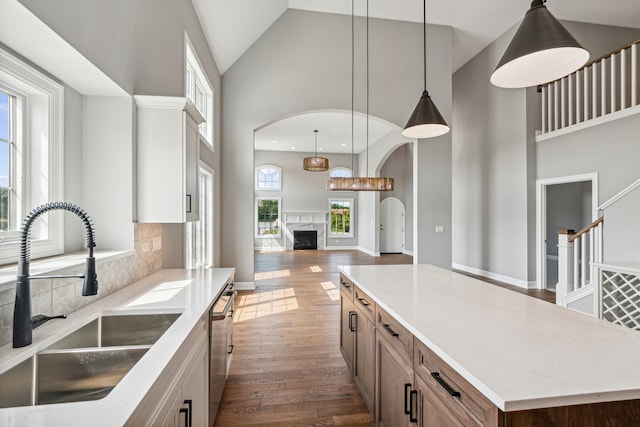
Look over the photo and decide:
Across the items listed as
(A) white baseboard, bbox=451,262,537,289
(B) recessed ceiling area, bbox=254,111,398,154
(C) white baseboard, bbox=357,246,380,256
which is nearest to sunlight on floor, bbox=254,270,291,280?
(B) recessed ceiling area, bbox=254,111,398,154

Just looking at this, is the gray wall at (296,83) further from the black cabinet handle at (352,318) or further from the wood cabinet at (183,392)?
the wood cabinet at (183,392)

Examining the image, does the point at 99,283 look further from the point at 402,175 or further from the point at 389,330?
the point at 402,175

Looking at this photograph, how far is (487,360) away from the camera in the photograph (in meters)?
0.96

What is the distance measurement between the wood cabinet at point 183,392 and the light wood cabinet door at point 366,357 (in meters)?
0.96

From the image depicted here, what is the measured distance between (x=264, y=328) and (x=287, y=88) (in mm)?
3889

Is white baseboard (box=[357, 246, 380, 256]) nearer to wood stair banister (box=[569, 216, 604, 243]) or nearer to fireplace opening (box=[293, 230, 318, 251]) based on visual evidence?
fireplace opening (box=[293, 230, 318, 251])

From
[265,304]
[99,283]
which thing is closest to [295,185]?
[265,304]

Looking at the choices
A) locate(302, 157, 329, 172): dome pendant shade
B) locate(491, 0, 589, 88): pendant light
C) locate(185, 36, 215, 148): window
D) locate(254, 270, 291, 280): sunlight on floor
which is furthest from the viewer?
locate(302, 157, 329, 172): dome pendant shade

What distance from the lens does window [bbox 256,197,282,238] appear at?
36.0ft

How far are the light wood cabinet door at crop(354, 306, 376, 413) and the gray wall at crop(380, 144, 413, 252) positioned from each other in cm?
883

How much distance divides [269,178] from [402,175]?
4843 mm

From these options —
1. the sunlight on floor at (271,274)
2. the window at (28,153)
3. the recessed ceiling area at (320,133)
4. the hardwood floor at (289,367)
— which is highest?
the recessed ceiling area at (320,133)

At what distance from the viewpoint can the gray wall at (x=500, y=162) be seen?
5.39 metres

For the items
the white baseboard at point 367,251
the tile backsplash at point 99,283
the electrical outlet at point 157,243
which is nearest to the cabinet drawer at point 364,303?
the tile backsplash at point 99,283
